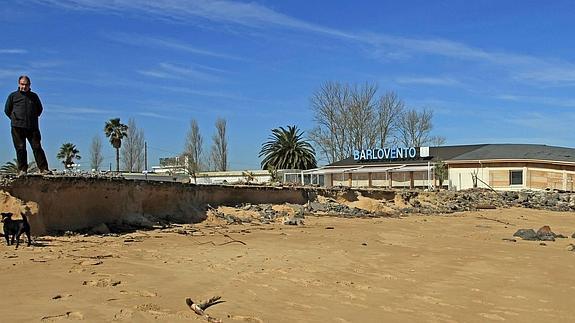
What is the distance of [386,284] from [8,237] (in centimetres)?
598

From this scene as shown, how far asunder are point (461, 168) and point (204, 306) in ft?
161

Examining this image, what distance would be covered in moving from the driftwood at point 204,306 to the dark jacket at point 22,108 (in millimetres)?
Answer: 6040

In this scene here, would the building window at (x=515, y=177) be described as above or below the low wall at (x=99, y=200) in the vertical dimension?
above

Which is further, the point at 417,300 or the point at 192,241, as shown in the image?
the point at 192,241

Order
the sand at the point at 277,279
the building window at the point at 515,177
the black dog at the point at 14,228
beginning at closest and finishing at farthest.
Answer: the sand at the point at 277,279 → the black dog at the point at 14,228 → the building window at the point at 515,177

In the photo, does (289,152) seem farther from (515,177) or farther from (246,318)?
(246,318)

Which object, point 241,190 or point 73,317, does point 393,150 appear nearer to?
point 241,190

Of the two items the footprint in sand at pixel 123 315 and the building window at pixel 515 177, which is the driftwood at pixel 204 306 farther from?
the building window at pixel 515 177

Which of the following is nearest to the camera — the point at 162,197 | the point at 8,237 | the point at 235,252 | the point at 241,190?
the point at 8,237

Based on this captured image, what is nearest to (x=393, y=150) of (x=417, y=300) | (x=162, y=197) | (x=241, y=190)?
(x=241, y=190)

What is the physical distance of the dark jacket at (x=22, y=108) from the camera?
35.4 ft

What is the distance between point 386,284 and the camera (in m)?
8.88

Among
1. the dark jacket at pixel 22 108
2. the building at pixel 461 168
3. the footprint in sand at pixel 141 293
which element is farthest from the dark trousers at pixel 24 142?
the building at pixel 461 168

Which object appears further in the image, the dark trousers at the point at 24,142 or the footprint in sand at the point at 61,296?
the dark trousers at the point at 24,142
